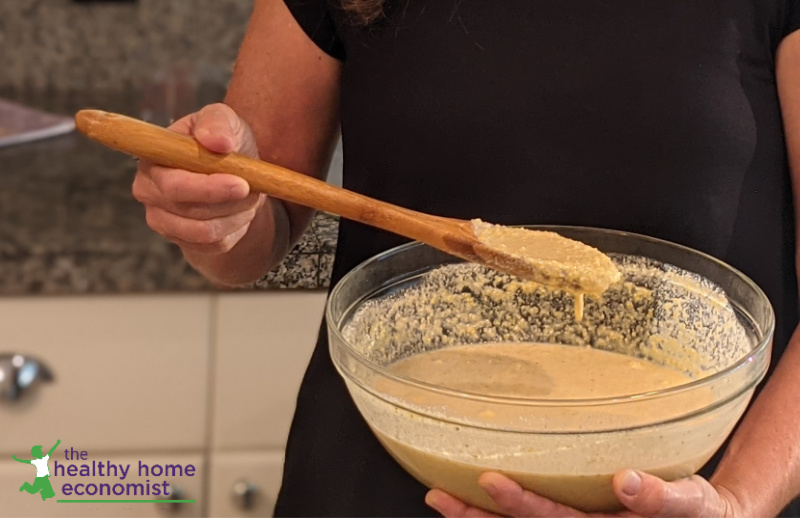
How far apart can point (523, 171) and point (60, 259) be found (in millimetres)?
596

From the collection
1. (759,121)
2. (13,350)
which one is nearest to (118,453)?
(13,350)

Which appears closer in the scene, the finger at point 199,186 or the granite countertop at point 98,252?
the finger at point 199,186

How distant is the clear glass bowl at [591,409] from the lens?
0.51 m

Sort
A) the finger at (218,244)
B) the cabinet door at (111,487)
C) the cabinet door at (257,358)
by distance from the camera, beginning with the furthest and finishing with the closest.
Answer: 1. the cabinet door at (257,358)
2. the cabinet door at (111,487)
3. the finger at (218,244)

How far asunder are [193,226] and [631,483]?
384mm

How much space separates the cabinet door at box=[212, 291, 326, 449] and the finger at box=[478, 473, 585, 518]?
22.8 inches

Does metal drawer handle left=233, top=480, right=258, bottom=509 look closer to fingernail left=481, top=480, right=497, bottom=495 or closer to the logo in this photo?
the logo

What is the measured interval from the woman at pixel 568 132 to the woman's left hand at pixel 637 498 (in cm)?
14

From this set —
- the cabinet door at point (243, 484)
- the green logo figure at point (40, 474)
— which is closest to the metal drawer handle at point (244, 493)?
the cabinet door at point (243, 484)

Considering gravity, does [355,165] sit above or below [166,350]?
above

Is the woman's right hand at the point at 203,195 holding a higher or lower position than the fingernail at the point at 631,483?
higher

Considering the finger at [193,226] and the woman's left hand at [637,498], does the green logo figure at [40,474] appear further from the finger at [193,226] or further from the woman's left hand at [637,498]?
the woman's left hand at [637,498]

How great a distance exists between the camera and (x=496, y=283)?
0.78 m

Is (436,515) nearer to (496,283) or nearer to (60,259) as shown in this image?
(496,283)
